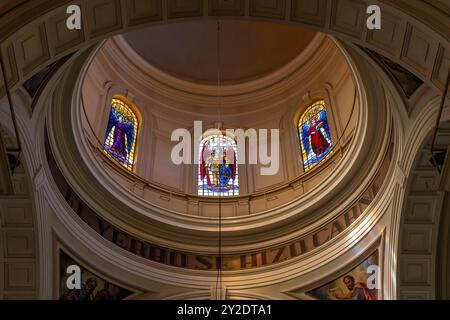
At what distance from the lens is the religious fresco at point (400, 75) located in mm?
11648

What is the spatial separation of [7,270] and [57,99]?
381 centimetres

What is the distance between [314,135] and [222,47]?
16.5ft

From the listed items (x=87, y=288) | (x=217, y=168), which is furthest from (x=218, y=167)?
(x=87, y=288)

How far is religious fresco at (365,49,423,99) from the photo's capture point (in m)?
11.6

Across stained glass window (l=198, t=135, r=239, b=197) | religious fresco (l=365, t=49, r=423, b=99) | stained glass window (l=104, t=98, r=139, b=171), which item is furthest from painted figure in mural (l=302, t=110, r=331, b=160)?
religious fresco (l=365, t=49, r=423, b=99)

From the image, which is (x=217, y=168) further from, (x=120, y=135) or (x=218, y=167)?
(x=120, y=135)

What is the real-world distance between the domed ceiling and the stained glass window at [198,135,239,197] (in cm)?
282

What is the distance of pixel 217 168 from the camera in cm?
2008

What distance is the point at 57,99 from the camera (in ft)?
46.7

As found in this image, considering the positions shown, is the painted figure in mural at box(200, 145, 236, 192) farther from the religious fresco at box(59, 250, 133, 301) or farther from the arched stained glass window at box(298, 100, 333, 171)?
the religious fresco at box(59, 250, 133, 301)

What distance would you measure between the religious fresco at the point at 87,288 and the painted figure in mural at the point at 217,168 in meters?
4.91

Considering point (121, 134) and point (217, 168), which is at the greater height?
point (121, 134)
